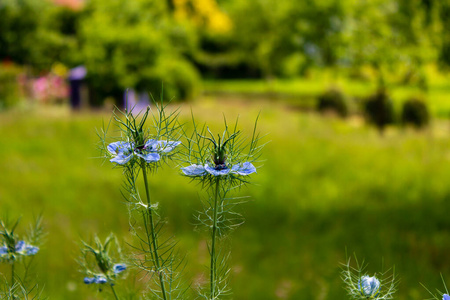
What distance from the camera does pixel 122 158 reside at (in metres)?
0.98

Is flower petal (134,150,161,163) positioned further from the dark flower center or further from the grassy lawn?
the grassy lawn

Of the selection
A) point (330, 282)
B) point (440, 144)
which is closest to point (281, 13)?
point (440, 144)

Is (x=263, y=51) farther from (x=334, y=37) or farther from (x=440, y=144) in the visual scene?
(x=440, y=144)

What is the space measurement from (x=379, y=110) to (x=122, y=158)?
13.4 m

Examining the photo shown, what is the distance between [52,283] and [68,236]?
1.00 metres

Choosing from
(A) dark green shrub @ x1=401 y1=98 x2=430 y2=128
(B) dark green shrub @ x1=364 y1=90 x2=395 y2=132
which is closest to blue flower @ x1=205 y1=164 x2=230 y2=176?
(B) dark green shrub @ x1=364 y1=90 x2=395 y2=132

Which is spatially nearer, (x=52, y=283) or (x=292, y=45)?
(x=52, y=283)

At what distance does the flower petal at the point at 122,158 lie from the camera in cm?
93

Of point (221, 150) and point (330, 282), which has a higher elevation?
point (221, 150)

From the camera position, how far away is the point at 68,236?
15.9 ft

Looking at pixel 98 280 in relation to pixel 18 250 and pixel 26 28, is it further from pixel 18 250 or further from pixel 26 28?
pixel 26 28

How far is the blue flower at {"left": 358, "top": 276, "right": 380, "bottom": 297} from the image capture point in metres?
0.99

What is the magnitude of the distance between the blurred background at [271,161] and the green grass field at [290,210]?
21 millimetres

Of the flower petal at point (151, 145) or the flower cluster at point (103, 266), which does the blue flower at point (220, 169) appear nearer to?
the flower petal at point (151, 145)
